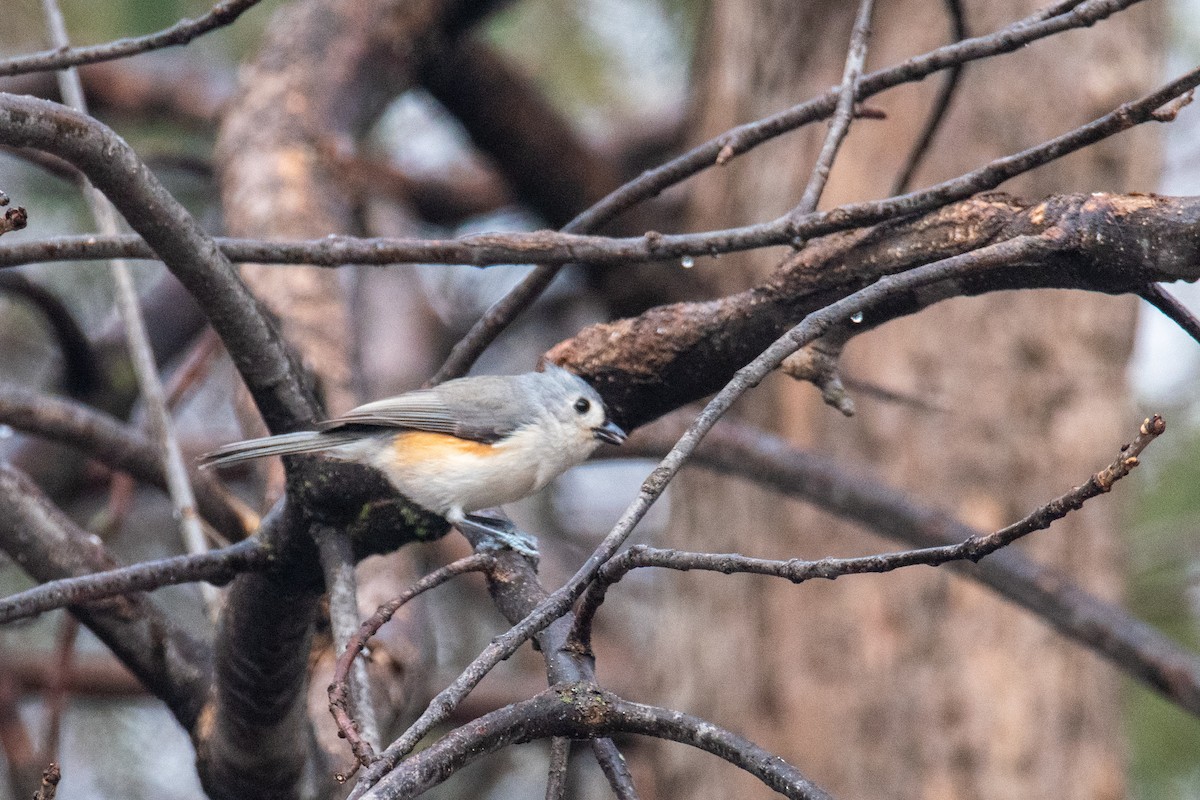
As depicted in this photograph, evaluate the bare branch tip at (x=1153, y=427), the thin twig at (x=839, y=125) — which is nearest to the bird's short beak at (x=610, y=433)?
the thin twig at (x=839, y=125)

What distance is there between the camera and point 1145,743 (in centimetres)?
618

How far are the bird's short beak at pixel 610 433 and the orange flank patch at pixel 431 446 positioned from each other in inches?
11.2

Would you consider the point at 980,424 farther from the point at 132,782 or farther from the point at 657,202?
the point at 132,782

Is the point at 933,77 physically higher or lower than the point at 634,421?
higher

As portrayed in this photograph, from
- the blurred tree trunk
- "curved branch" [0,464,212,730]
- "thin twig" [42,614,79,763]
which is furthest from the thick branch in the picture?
the blurred tree trunk

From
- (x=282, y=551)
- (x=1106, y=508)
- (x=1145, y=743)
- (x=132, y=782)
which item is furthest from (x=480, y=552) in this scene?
(x=1145, y=743)

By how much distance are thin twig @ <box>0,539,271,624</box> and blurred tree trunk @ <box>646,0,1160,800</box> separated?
2.55 metres

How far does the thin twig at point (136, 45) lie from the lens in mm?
1747

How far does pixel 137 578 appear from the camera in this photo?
1813mm

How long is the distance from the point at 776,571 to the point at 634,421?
816mm

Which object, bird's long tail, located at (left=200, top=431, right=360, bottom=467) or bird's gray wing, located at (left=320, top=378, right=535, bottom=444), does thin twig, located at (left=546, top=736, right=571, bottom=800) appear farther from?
bird's gray wing, located at (left=320, top=378, right=535, bottom=444)

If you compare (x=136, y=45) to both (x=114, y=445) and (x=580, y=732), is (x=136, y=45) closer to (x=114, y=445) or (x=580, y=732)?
(x=580, y=732)

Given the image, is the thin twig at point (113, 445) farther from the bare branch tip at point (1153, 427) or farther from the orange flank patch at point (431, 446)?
the bare branch tip at point (1153, 427)

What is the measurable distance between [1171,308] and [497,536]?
3.56 ft
